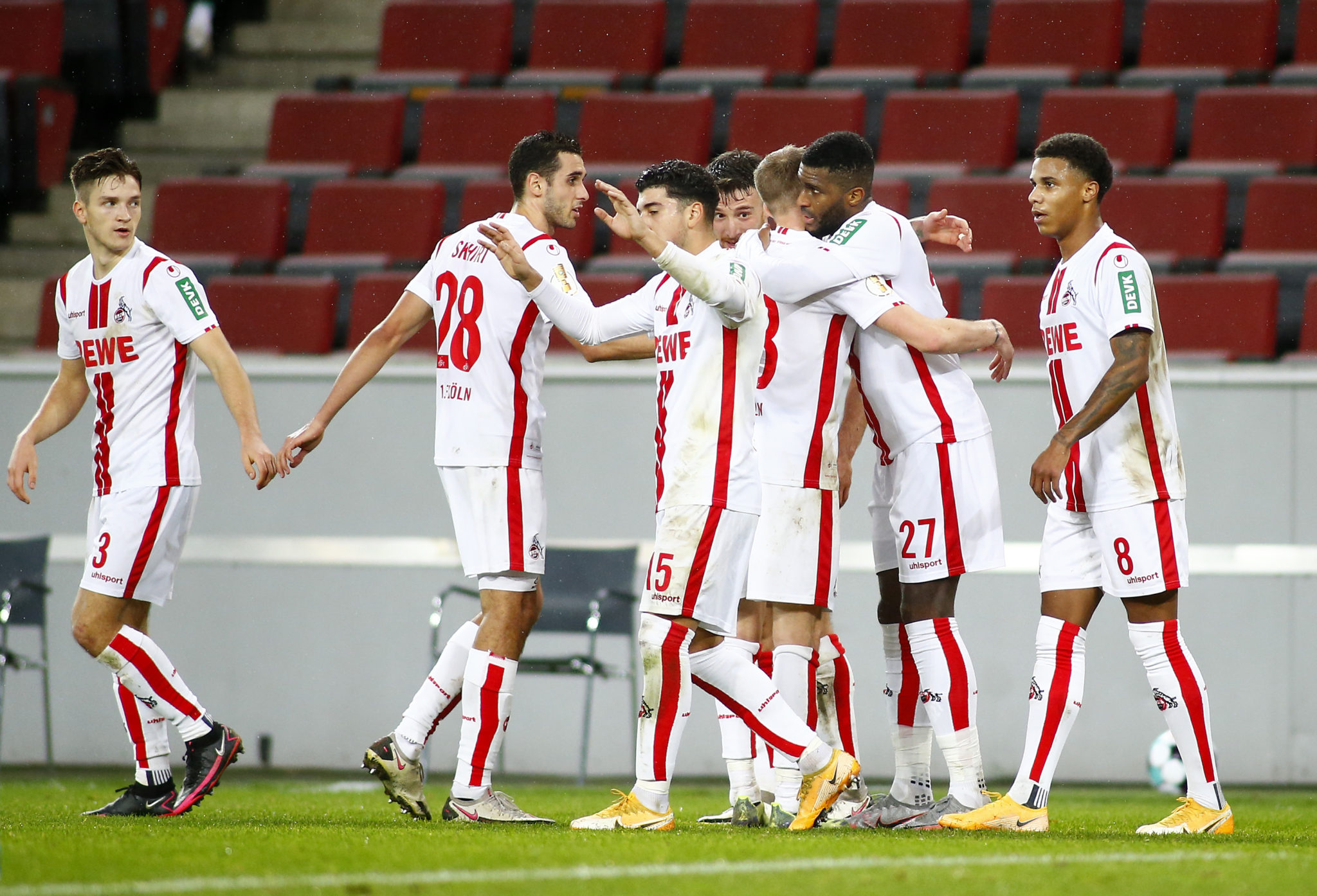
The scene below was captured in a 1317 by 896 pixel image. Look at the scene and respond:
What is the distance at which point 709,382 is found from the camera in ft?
16.2

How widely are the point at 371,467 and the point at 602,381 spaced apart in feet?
4.69

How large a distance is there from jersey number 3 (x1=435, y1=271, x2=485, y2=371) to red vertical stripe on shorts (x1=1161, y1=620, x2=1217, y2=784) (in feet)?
8.41

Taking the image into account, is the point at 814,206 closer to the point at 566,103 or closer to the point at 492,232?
the point at 492,232

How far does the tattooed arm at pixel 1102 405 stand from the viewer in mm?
4883

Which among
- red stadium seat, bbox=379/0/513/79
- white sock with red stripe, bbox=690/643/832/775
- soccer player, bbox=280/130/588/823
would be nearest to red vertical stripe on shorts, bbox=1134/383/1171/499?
white sock with red stripe, bbox=690/643/832/775

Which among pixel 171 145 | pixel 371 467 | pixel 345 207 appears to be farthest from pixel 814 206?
pixel 171 145

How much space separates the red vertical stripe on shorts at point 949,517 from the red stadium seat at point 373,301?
16.4 ft

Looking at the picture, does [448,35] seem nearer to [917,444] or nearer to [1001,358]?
[1001,358]

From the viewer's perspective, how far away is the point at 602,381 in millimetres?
8609

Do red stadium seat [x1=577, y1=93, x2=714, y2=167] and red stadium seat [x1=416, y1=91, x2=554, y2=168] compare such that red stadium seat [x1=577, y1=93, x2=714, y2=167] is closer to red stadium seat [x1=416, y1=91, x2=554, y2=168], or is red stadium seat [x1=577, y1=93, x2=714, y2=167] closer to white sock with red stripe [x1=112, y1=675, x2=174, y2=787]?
red stadium seat [x1=416, y1=91, x2=554, y2=168]

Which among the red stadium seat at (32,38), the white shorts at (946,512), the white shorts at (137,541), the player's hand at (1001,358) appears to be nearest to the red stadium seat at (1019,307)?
the player's hand at (1001,358)

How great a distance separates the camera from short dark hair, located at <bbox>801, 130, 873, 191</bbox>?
536 centimetres

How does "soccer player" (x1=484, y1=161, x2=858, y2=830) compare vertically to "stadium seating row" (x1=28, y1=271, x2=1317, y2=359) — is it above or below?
below

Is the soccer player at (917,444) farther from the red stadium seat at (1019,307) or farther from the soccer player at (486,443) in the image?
the red stadium seat at (1019,307)
